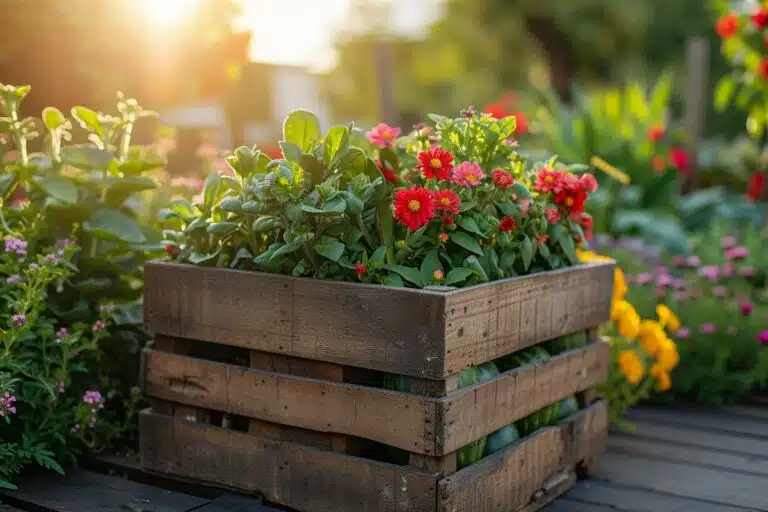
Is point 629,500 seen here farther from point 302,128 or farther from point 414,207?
point 302,128

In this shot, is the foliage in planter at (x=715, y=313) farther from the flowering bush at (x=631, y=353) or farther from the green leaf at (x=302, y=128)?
the green leaf at (x=302, y=128)

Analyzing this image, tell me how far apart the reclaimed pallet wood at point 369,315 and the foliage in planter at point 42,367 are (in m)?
0.25

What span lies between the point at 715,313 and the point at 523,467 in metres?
1.68

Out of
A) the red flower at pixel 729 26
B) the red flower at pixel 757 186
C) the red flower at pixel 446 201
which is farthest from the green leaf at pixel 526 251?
the red flower at pixel 757 186

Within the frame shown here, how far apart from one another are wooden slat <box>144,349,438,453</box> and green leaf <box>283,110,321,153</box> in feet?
1.93

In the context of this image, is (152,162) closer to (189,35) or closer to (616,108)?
(189,35)

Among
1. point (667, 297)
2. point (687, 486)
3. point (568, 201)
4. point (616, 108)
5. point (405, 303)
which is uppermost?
point (616, 108)

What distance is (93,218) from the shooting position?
105 inches

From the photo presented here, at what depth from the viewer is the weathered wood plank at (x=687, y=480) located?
7.91 ft

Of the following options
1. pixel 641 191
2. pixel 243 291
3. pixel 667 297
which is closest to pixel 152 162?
pixel 243 291

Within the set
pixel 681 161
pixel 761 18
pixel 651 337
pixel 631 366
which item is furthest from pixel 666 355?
pixel 681 161

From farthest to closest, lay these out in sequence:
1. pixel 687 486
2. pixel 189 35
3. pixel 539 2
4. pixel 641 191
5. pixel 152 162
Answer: pixel 539 2 → pixel 641 191 → pixel 189 35 → pixel 152 162 → pixel 687 486

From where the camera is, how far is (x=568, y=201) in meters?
2.45

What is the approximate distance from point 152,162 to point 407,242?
976 millimetres
